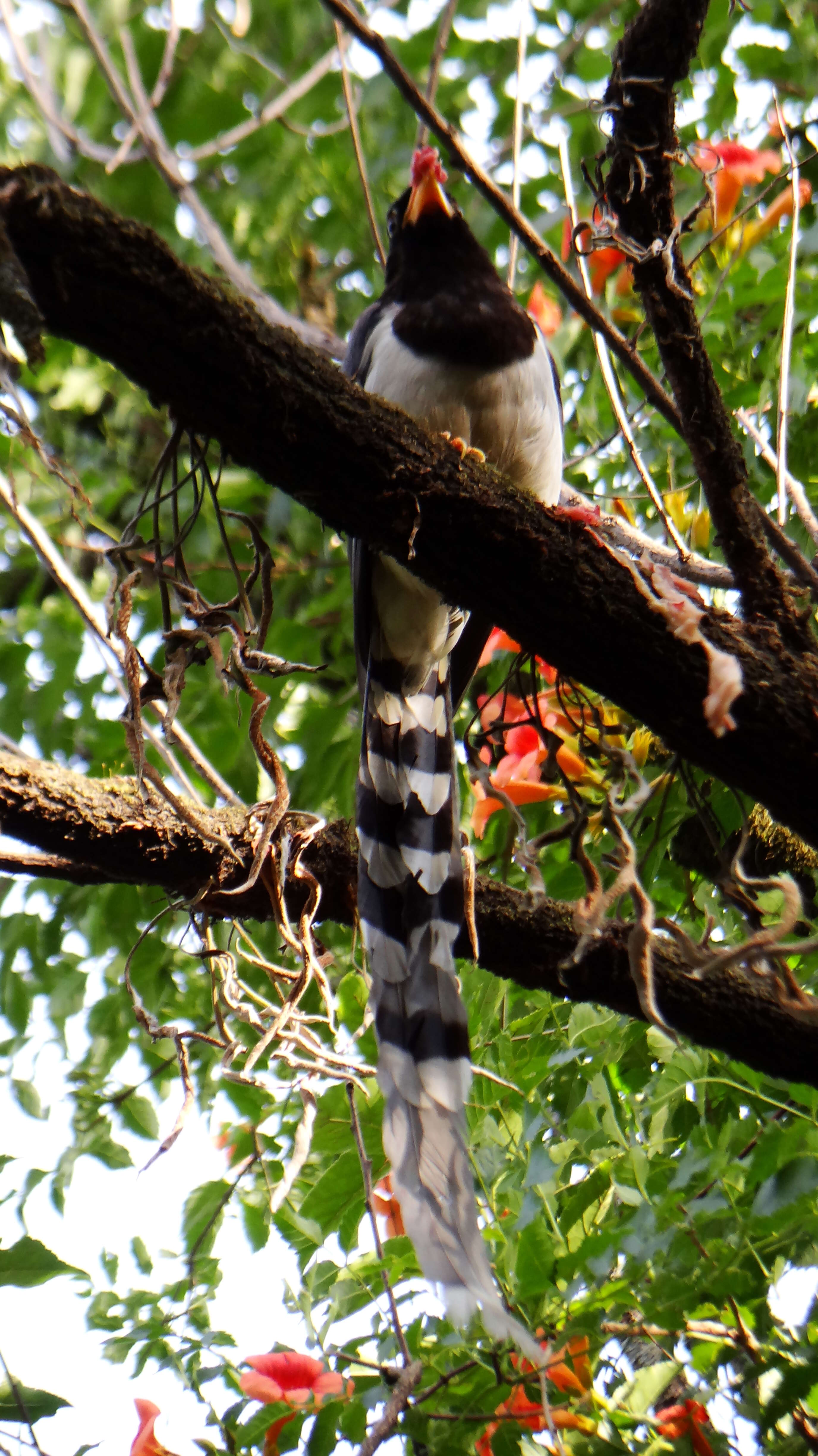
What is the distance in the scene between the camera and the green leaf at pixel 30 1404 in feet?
4.51

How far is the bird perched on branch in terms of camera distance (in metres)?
1.48

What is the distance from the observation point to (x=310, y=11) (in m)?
2.97

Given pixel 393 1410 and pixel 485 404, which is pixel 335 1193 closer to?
pixel 393 1410

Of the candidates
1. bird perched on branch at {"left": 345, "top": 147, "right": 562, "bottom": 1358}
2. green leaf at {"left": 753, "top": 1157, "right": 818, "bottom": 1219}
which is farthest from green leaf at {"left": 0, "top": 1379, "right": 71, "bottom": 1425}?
green leaf at {"left": 753, "top": 1157, "right": 818, "bottom": 1219}

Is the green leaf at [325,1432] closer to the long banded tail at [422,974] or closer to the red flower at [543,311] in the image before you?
the long banded tail at [422,974]

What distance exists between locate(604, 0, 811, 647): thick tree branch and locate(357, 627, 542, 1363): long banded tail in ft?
2.27

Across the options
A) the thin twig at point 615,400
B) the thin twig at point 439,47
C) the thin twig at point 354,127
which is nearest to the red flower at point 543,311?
the thin twig at point 354,127

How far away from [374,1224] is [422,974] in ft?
1.21

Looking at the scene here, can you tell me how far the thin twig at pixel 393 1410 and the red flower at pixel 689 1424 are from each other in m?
0.35

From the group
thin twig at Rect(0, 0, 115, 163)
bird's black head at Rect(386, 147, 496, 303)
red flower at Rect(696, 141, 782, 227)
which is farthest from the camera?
red flower at Rect(696, 141, 782, 227)

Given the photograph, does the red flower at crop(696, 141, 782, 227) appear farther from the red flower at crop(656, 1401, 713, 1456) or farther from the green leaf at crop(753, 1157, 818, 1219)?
the red flower at crop(656, 1401, 713, 1456)

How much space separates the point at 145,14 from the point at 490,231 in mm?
1004

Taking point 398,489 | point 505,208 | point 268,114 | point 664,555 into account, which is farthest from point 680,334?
point 268,114

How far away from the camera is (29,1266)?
141 cm
